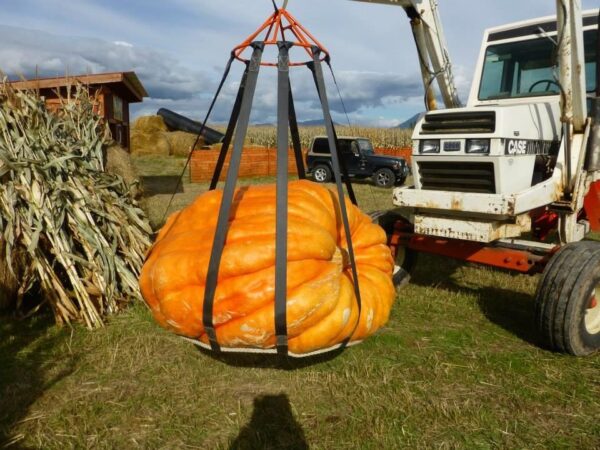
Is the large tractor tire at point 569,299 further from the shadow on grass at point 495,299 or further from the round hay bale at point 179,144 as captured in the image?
the round hay bale at point 179,144

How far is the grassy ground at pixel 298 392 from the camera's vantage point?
2809 millimetres

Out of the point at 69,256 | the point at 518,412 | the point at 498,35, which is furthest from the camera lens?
the point at 498,35

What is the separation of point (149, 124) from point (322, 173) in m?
14.8

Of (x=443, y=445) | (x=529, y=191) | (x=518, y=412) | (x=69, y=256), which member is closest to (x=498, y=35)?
(x=529, y=191)

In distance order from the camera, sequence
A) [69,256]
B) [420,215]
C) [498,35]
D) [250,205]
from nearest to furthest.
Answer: [250,205], [69,256], [420,215], [498,35]

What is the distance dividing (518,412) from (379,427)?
3.20ft

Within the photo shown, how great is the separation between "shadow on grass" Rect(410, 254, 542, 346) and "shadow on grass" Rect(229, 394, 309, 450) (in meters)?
2.29

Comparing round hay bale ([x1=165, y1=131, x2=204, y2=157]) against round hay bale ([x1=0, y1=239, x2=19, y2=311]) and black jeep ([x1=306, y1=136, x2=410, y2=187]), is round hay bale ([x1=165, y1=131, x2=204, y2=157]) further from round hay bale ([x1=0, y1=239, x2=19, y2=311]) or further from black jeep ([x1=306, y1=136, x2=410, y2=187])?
round hay bale ([x1=0, y1=239, x2=19, y2=311])

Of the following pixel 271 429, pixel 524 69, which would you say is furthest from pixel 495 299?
pixel 271 429

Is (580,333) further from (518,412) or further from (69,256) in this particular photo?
(69,256)

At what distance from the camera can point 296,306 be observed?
6.97 ft

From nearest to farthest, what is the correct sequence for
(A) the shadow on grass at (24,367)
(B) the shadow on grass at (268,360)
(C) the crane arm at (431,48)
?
(A) the shadow on grass at (24,367)
(B) the shadow on grass at (268,360)
(C) the crane arm at (431,48)

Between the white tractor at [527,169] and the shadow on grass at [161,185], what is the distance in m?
9.73

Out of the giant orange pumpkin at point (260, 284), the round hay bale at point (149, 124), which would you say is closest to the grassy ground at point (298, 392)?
the giant orange pumpkin at point (260, 284)
